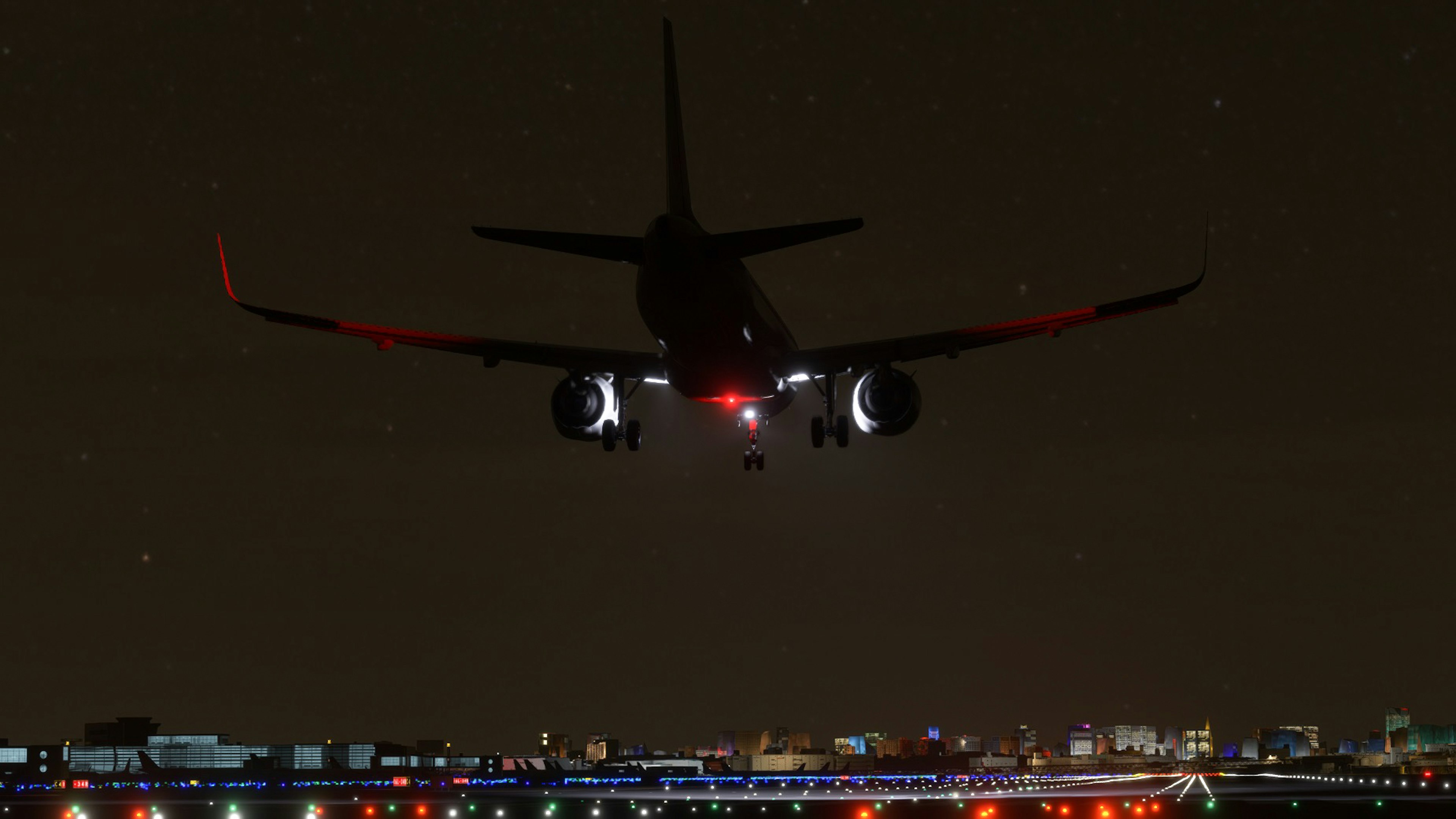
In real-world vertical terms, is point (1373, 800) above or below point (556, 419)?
below

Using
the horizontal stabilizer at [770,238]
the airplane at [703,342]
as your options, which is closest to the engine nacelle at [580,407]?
the airplane at [703,342]

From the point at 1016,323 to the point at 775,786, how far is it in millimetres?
65079

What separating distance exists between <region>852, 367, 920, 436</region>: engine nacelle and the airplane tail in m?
8.81

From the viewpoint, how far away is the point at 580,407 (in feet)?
177

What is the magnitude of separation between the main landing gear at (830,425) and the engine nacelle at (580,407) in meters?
7.95

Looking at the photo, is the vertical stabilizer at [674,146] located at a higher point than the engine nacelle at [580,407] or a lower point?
higher

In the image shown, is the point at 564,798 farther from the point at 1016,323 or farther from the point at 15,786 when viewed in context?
the point at 15,786

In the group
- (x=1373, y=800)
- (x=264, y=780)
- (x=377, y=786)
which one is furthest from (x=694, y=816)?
(x=264, y=780)

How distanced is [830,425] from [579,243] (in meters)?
13.6

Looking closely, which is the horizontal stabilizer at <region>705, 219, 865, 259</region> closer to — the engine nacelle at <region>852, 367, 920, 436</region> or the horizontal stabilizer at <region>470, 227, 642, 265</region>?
the horizontal stabilizer at <region>470, 227, 642, 265</region>

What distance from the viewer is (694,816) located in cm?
5244

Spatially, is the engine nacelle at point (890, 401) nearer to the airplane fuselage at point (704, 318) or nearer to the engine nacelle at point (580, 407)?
the airplane fuselage at point (704, 318)

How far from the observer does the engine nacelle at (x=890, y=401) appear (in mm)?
53312

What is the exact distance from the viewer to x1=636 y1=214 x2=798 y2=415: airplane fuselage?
47281mm
